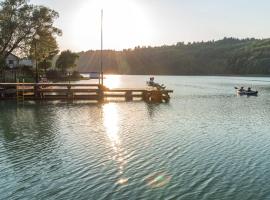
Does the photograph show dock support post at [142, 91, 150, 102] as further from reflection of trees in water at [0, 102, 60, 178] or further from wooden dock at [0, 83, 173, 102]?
reflection of trees in water at [0, 102, 60, 178]

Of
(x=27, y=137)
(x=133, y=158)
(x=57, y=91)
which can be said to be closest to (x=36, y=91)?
(x=57, y=91)

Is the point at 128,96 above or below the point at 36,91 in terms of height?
below

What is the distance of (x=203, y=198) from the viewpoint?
16.2 metres

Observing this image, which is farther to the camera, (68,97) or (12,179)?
(68,97)

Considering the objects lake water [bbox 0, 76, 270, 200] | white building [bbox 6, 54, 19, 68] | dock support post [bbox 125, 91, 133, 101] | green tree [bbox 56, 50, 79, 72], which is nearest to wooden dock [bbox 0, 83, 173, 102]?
dock support post [bbox 125, 91, 133, 101]

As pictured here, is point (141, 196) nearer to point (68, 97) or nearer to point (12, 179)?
point (12, 179)

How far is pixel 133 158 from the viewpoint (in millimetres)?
22812

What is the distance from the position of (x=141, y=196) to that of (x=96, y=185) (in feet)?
7.81

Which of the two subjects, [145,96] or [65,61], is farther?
[65,61]

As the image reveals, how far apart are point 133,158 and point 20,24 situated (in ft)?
167

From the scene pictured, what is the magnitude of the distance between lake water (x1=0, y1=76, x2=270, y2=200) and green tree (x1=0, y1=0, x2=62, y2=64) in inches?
1198

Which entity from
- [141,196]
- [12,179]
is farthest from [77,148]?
[141,196]

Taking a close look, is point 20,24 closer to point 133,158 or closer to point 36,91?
point 36,91

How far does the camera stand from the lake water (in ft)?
56.4
